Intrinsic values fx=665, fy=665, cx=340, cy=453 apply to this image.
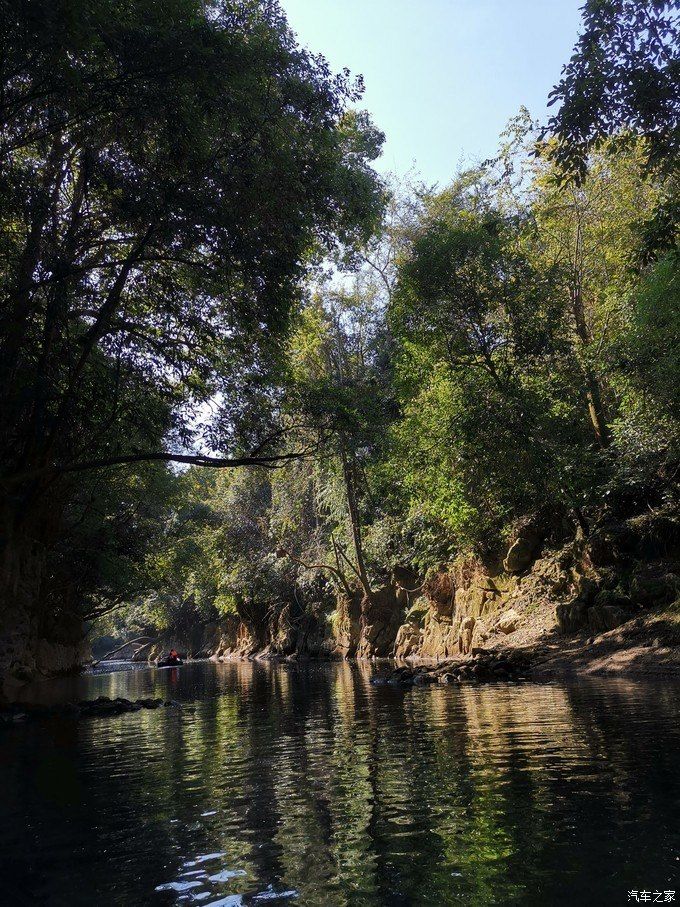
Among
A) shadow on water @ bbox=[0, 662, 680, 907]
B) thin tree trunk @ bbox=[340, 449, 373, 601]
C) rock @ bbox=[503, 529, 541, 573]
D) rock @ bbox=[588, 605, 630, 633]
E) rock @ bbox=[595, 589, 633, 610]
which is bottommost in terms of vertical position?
shadow on water @ bbox=[0, 662, 680, 907]

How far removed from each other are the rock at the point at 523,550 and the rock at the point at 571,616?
5146mm

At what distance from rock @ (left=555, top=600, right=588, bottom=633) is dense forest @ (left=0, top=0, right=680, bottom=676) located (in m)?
2.97

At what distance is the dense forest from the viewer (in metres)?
10.7

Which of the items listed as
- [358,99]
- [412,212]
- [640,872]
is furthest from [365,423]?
[412,212]

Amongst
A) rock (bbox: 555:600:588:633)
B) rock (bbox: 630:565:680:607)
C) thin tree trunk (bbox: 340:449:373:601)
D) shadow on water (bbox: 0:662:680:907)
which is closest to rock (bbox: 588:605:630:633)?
rock (bbox: 555:600:588:633)

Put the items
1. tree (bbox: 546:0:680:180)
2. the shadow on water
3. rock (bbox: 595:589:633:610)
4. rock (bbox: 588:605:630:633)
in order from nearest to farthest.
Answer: the shadow on water, tree (bbox: 546:0:680:180), rock (bbox: 588:605:630:633), rock (bbox: 595:589:633:610)

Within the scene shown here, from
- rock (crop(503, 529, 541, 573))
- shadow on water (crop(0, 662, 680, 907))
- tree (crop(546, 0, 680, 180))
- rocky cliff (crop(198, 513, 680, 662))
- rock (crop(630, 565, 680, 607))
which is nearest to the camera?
shadow on water (crop(0, 662, 680, 907))

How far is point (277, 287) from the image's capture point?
14172 millimetres

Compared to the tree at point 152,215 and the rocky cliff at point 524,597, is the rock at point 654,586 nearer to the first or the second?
the rocky cliff at point 524,597

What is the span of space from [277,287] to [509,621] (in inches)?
669

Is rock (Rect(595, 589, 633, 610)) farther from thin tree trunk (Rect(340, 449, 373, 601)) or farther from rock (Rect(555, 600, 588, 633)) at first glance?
thin tree trunk (Rect(340, 449, 373, 601))

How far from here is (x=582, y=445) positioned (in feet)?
75.0

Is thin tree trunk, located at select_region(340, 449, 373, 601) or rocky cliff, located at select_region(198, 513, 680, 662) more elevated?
thin tree trunk, located at select_region(340, 449, 373, 601)

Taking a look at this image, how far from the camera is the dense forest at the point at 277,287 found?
10.7 metres
